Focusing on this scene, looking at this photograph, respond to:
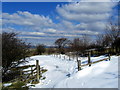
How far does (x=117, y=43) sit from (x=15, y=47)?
748 inches

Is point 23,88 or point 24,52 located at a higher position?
point 24,52

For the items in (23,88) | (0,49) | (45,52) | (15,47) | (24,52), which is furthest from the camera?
(45,52)

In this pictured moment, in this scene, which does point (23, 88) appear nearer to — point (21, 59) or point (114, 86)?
point (21, 59)

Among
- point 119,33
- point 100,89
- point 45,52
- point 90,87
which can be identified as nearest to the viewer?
point 100,89

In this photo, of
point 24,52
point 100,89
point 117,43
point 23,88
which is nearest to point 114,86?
point 100,89

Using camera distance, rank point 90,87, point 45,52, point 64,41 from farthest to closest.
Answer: point 64,41
point 45,52
point 90,87

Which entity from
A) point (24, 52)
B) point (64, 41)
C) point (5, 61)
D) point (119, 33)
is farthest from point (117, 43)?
point (64, 41)

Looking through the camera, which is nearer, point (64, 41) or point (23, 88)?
point (23, 88)

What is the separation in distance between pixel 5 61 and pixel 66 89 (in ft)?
15.6

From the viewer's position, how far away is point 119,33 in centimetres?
2167

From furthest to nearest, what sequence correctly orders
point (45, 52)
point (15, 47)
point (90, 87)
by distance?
point (45, 52) → point (15, 47) → point (90, 87)

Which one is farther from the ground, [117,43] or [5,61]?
[117,43]

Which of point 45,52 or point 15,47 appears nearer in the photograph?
point 15,47

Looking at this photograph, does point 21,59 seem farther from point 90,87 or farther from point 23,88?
point 90,87
